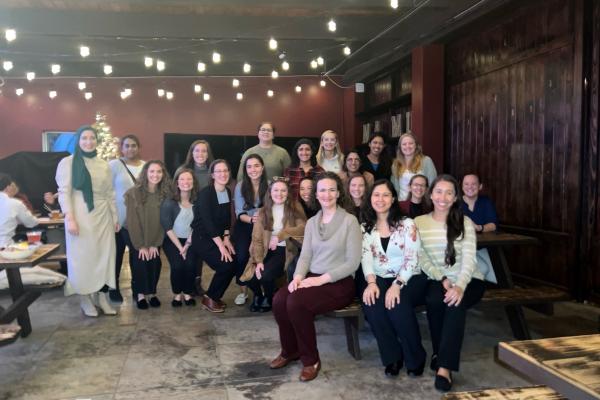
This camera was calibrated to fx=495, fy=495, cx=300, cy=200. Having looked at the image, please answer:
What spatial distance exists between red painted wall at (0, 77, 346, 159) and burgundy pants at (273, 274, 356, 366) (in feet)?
21.3

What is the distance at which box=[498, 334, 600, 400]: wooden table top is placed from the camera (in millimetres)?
1254

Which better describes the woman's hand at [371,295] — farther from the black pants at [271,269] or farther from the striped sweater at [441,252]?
the black pants at [271,269]

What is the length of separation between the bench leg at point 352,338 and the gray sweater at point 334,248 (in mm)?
316

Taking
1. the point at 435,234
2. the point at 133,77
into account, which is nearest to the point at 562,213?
the point at 435,234

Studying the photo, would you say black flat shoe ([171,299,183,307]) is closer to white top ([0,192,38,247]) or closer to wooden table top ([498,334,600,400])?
white top ([0,192,38,247])

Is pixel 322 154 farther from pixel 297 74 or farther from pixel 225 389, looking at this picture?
pixel 297 74

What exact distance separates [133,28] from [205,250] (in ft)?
11.2

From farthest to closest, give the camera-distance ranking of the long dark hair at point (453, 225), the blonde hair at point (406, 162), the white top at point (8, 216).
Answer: the blonde hair at point (406, 162)
the white top at point (8, 216)
the long dark hair at point (453, 225)

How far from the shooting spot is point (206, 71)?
29.0 feet

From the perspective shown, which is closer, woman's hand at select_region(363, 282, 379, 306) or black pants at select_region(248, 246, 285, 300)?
woman's hand at select_region(363, 282, 379, 306)

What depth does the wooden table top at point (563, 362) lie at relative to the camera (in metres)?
1.25

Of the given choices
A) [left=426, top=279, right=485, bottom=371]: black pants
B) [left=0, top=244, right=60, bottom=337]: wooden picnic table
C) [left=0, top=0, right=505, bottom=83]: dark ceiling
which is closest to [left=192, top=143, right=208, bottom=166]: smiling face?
[left=0, top=244, right=60, bottom=337]: wooden picnic table

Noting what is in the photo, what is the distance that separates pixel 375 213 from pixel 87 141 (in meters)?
2.20

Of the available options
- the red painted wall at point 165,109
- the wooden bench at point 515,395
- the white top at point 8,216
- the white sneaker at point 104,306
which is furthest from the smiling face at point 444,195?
the red painted wall at point 165,109
